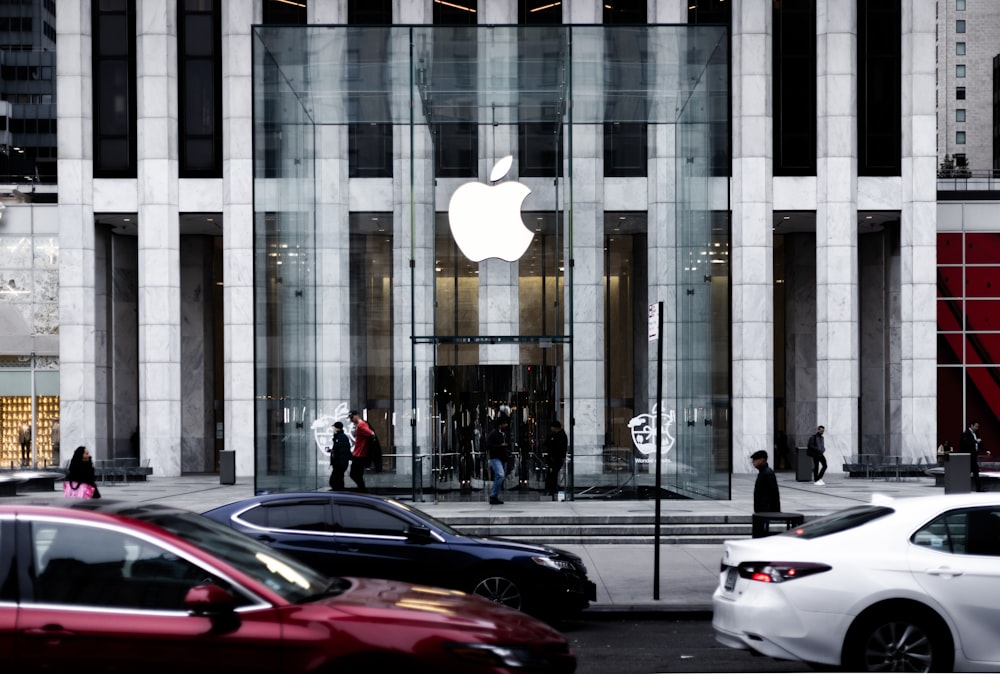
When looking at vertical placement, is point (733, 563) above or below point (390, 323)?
below

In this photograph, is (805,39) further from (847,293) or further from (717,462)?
(717,462)

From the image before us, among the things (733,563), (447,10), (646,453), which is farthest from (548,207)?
(733,563)

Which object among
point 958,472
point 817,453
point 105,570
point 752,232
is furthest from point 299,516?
point 752,232

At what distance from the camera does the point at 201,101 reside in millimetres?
32719

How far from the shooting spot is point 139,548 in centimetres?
575

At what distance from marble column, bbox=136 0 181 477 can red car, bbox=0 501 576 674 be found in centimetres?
2724

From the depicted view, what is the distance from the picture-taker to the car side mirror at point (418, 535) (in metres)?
10.9

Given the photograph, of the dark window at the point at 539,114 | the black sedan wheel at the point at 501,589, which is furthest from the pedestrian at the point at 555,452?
the black sedan wheel at the point at 501,589

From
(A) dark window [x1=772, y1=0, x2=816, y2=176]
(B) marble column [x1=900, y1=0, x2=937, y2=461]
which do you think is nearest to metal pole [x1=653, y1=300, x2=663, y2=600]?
(A) dark window [x1=772, y1=0, x2=816, y2=176]

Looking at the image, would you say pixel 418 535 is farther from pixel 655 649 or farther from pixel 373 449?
pixel 373 449

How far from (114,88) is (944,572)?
30061 mm

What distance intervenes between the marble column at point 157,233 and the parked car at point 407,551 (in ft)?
72.7

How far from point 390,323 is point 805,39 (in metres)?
16.4

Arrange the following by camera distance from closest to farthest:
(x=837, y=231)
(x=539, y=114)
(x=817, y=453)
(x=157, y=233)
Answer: (x=539, y=114), (x=817, y=453), (x=837, y=231), (x=157, y=233)
